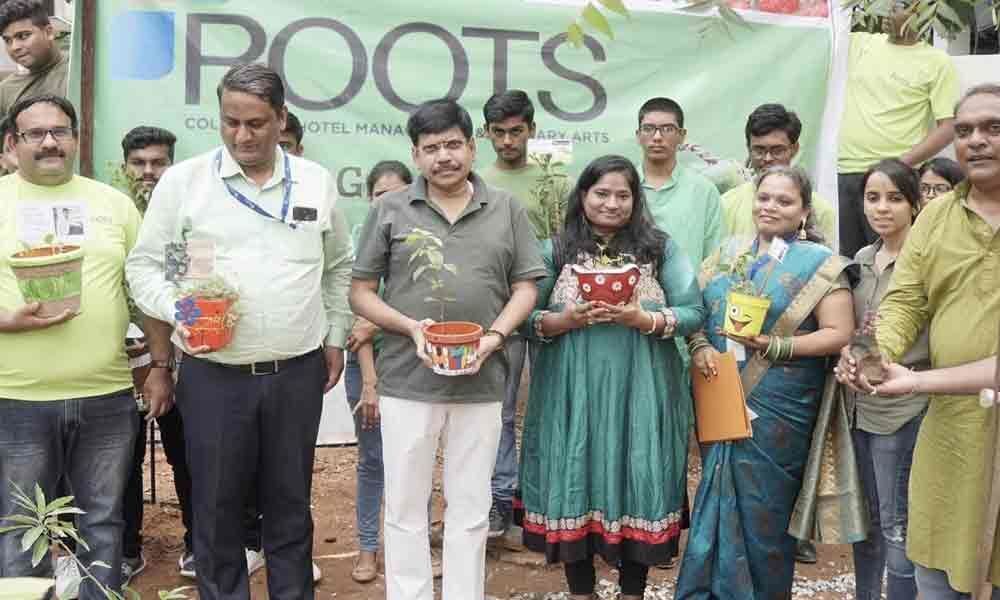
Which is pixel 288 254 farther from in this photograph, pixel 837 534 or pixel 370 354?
pixel 837 534

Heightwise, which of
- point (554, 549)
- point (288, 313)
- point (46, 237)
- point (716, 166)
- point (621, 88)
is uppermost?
point (621, 88)

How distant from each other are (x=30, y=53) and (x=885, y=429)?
13.6 feet

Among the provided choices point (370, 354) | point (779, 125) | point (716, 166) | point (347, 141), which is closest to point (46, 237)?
point (370, 354)

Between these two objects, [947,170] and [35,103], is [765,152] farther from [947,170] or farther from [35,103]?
[35,103]

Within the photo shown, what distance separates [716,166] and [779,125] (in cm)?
85

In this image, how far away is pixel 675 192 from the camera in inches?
177

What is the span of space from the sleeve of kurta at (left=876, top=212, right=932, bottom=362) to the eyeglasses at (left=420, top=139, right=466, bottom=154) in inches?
57.0

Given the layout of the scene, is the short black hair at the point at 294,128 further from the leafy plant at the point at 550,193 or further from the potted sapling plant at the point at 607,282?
the potted sapling plant at the point at 607,282

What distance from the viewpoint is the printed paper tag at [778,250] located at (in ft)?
11.8

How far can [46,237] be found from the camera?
3.08 metres

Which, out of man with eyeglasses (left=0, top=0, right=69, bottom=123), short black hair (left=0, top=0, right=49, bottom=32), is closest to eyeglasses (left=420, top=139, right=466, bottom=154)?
man with eyeglasses (left=0, top=0, right=69, bottom=123)

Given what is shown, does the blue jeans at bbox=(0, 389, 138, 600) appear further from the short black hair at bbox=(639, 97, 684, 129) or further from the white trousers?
the short black hair at bbox=(639, 97, 684, 129)

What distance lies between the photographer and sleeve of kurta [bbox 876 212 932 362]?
9.23 ft

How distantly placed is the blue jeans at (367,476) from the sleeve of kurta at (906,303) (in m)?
2.16
